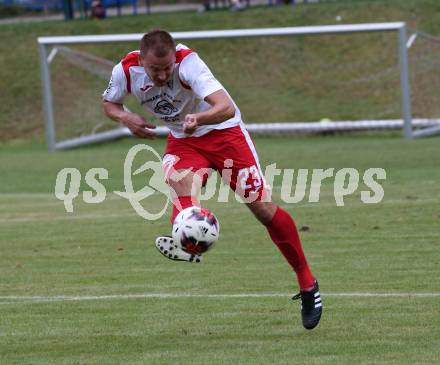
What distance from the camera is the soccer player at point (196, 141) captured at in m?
7.96

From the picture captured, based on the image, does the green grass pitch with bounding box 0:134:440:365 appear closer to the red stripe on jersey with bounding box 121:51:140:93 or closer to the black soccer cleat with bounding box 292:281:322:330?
the black soccer cleat with bounding box 292:281:322:330

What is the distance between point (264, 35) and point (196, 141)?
601 inches

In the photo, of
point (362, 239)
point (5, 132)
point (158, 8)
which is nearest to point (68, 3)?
point (158, 8)

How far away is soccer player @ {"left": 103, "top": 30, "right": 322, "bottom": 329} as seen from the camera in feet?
26.1

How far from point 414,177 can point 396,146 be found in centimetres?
503

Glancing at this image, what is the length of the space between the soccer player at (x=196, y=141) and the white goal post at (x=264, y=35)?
14.0 m

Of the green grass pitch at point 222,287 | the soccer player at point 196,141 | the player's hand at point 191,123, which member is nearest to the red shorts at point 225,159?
the soccer player at point 196,141

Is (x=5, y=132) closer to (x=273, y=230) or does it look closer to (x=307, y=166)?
Result: (x=307, y=166)

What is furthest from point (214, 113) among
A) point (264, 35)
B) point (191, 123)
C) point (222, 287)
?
point (264, 35)

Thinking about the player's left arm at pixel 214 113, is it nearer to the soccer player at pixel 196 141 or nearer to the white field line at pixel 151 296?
the soccer player at pixel 196 141

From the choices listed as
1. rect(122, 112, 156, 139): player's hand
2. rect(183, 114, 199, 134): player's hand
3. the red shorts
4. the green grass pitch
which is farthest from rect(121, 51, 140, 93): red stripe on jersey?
the green grass pitch

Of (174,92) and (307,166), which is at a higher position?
(174,92)

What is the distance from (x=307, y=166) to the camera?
19.4 metres

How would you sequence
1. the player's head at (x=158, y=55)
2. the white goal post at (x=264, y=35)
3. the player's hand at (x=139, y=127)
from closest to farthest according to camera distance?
the player's head at (x=158, y=55)
the player's hand at (x=139, y=127)
the white goal post at (x=264, y=35)
